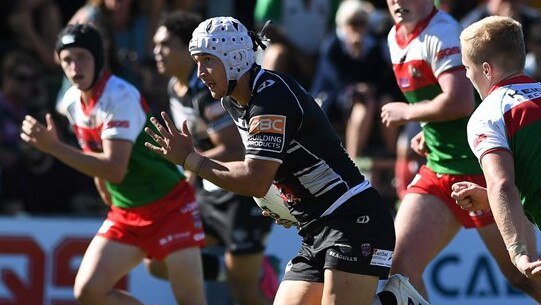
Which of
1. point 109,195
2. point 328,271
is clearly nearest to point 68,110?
point 109,195

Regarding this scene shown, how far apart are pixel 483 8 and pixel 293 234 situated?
290cm

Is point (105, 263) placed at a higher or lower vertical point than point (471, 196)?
lower

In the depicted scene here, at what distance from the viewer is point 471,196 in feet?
18.6

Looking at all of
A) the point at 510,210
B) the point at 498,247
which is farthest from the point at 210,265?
the point at 510,210

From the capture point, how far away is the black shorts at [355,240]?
599 centimetres

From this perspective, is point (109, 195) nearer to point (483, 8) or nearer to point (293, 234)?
point (293, 234)

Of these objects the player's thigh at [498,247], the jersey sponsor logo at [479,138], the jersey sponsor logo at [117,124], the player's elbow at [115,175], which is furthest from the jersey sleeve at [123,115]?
the jersey sponsor logo at [479,138]

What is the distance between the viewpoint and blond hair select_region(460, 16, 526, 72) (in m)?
5.59

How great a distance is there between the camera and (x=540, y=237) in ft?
33.9

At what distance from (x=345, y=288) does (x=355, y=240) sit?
0.24 meters

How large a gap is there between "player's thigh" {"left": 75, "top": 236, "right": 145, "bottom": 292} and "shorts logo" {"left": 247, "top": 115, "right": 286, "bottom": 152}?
2.05 metres

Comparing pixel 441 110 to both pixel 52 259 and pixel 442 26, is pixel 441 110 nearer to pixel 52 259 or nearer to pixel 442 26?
pixel 442 26

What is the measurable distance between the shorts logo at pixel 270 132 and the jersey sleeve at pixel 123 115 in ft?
5.97

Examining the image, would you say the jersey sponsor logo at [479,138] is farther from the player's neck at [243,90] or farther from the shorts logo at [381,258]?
the player's neck at [243,90]
